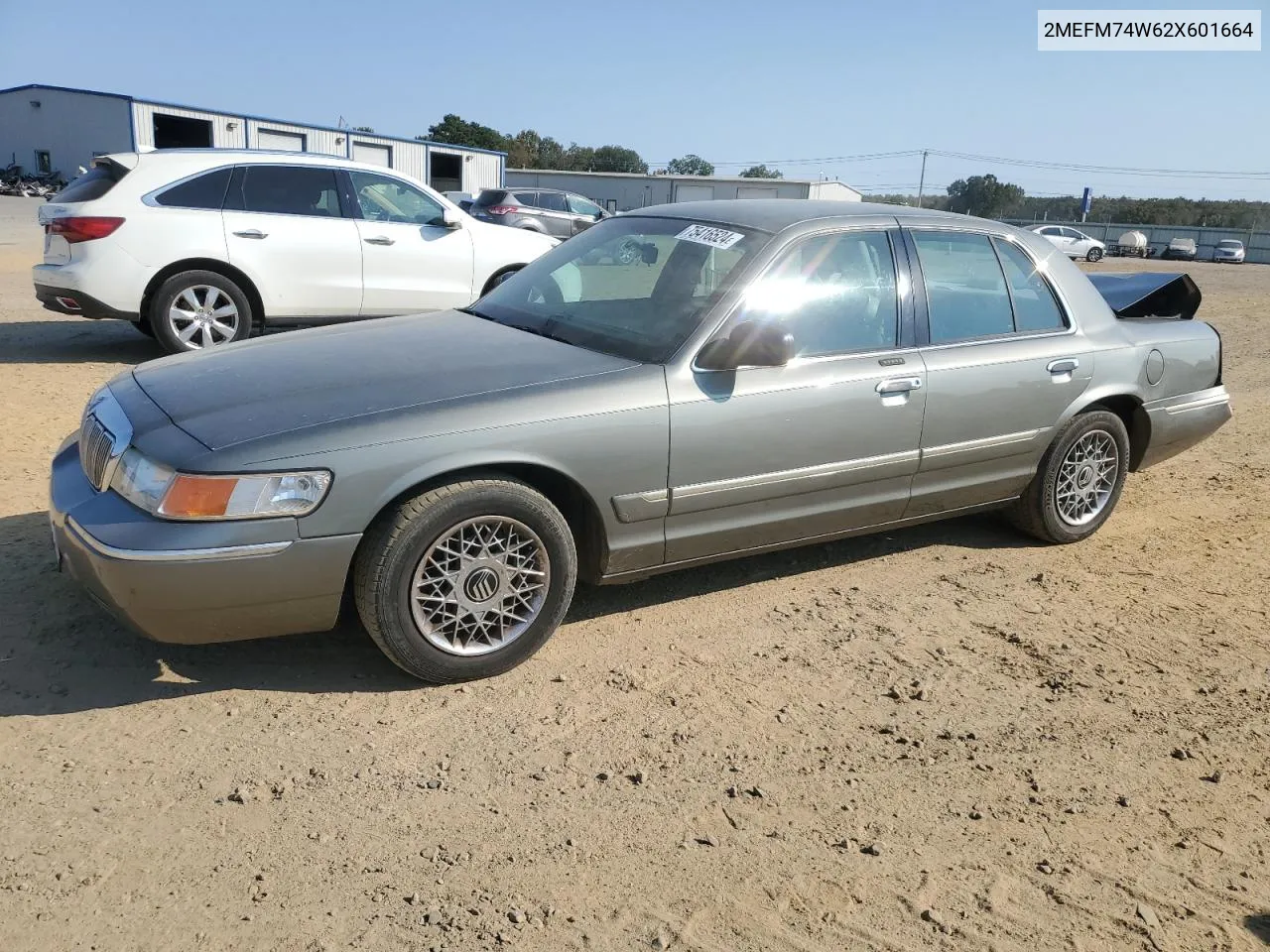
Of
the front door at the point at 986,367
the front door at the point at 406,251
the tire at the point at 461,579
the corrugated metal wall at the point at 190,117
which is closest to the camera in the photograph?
the tire at the point at 461,579

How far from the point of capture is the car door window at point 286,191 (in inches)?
330

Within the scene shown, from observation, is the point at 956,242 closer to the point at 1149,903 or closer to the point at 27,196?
the point at 1149,903

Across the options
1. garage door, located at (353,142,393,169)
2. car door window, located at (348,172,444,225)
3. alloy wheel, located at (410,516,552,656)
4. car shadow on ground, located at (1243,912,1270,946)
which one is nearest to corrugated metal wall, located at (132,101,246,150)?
garage door, located at (353,142,393,169)

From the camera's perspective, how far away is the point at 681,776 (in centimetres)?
311

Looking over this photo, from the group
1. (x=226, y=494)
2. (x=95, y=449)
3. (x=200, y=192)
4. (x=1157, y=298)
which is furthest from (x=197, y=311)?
(x=1157, y=298)

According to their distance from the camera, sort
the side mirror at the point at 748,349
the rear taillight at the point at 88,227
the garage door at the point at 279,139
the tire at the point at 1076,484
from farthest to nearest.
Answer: the garage door at the point at 279,139 → the rear taillight at the point at 88,227 → the tire at the point at 1076,484 → the side mirror at the point at 748,349

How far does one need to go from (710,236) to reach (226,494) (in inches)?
89.8

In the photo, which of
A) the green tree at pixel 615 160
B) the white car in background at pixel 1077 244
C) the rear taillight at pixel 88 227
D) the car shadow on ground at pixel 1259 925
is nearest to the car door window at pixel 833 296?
the car shadow on ground at pixel 1259 925

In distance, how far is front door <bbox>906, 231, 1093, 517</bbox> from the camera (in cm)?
453

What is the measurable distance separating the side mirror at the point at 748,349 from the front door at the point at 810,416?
0.19 ft

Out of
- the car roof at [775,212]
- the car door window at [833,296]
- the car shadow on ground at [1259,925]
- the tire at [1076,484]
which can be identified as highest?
the car roof at [775,212]

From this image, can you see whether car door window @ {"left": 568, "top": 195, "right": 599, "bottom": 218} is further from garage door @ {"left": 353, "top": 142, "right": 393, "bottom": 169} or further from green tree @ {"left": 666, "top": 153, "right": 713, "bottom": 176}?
green tree @ {"left": 666, "top": 153, "right": 713, "bottom": 176}

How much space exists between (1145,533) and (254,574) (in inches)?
182

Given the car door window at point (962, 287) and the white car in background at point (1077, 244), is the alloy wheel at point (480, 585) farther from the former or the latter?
the white car in background at point (1077, 244)
